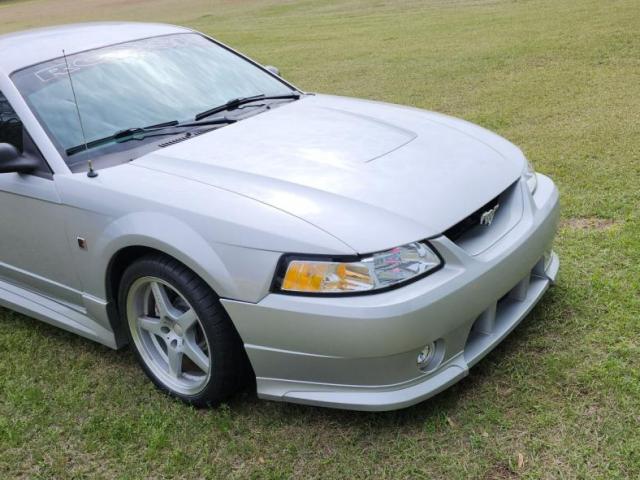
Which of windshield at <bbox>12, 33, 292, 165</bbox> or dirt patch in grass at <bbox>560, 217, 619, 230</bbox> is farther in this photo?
dirt patch in grass at <bbox>560, 217, 619, 230</bbox>

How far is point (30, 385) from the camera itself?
3521 millimetres

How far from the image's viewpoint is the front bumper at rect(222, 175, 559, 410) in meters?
2.63

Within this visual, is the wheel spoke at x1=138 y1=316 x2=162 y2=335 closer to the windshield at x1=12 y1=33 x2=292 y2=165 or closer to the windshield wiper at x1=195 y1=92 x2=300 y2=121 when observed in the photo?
the windshield at x1=12 y1=33 x2=292 y2=165

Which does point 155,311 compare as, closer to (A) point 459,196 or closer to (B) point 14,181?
(B) point 14,181

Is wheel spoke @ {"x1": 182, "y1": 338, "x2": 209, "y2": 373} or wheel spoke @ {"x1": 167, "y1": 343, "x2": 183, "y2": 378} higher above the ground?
wheel spoke @ {"x1": 182, "y1": 338, "x2": 209, "y2": 373}

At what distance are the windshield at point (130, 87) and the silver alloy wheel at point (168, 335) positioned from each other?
2.39 ft

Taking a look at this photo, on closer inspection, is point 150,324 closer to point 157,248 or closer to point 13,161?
point 157,248

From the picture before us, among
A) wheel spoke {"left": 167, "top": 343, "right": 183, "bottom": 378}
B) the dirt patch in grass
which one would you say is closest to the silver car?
wheel spoke {"left": 167, "top": 343, "right": 183, "bottom": 378}

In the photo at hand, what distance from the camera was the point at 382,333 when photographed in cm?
262

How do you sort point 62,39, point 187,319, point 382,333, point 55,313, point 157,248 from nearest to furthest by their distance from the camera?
1. point 382,333
2. point 157,248
3. point 187,319
4. point 55,313
5. point 62,39

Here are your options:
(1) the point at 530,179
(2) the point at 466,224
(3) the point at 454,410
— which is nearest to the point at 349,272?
(2) the point at 466,224

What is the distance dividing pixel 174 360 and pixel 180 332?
0.50 feet

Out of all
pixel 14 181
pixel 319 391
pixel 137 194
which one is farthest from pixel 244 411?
pixel 14 181

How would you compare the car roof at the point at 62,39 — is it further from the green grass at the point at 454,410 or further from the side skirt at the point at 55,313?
the green grass at the point at 454,410
